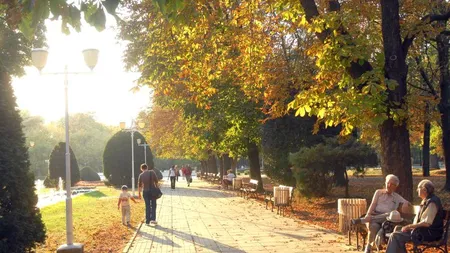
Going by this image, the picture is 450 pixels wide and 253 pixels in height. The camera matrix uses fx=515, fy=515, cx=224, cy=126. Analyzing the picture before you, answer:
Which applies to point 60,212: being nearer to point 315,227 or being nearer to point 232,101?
point 232,101

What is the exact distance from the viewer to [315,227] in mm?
13125

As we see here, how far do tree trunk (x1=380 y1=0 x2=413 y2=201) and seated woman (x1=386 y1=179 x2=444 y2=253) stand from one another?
2643 mm

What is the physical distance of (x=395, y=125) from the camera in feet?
33.5

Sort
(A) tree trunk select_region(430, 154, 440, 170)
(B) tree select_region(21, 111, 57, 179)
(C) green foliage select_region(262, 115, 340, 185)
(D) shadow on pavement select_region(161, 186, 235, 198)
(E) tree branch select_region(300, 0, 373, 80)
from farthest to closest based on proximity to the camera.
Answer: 1. (B) tree select_region(21, 111, 57, 179)
2. (A) tree trunk select_region(430, 154, 440, 170)
3. (D) shadow on pavement select_region(161, 186, 235, 198)
4. (C) green foliage select_region(262, 115, 340, 185)
5. (E) tree branch select_region(300, 0, 373, 80)

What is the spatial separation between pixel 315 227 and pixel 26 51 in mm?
18316

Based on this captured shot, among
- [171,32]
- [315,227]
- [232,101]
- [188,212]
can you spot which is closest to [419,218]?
[315,227]

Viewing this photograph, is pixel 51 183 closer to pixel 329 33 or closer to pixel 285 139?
pixel 285 139

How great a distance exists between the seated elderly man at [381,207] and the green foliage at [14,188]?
223 inches

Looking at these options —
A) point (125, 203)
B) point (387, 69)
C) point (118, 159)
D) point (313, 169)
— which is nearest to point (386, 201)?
point (387, 69)

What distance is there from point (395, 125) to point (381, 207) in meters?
1.94

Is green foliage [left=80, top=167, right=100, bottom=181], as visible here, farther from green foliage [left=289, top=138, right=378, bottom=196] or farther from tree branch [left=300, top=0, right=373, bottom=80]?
tree branch [left=300, top=0, right=373, bottom=80]

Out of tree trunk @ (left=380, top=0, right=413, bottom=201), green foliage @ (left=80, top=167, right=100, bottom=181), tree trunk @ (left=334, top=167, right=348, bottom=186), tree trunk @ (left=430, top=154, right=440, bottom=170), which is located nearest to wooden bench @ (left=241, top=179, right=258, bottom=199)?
tree trunk @ (left=334, top=167, right=348, bottom=186)

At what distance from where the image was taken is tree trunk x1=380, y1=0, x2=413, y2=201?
Answer: 400 inches

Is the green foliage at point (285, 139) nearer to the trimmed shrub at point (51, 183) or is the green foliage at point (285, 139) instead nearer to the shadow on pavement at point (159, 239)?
the shadow on pavement at point (159, 239)
